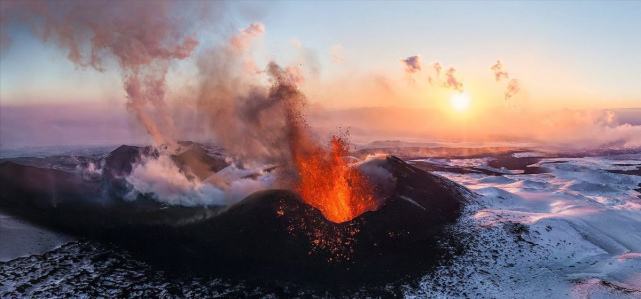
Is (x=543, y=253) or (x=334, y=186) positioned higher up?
(x=334, y=186)

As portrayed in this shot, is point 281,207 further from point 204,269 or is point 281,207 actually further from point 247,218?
point 204,269

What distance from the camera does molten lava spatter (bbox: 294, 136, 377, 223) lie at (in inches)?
2122

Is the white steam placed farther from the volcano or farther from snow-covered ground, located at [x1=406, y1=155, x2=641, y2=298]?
snow-covered ground, located at [x1=406, y1=155, x2=641, y2=298]

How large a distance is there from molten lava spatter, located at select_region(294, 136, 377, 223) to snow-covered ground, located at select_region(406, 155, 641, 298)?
14.8m

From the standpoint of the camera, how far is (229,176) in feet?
244

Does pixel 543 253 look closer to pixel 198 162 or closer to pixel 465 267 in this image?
pixel 465 267

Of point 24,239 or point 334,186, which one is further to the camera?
point 334,186

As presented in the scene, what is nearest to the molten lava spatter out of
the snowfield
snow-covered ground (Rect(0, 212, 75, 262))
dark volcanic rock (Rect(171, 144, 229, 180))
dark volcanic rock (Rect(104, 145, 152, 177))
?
the snowfield

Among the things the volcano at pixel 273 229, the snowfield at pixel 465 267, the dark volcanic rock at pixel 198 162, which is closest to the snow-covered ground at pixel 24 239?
the snowfield at pixel 465 267

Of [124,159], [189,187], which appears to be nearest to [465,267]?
[189,187]

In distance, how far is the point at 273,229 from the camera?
4597 centimetres

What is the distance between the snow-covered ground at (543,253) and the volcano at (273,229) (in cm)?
388

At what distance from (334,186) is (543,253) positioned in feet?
95.4

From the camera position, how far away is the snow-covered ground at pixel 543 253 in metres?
35.5
